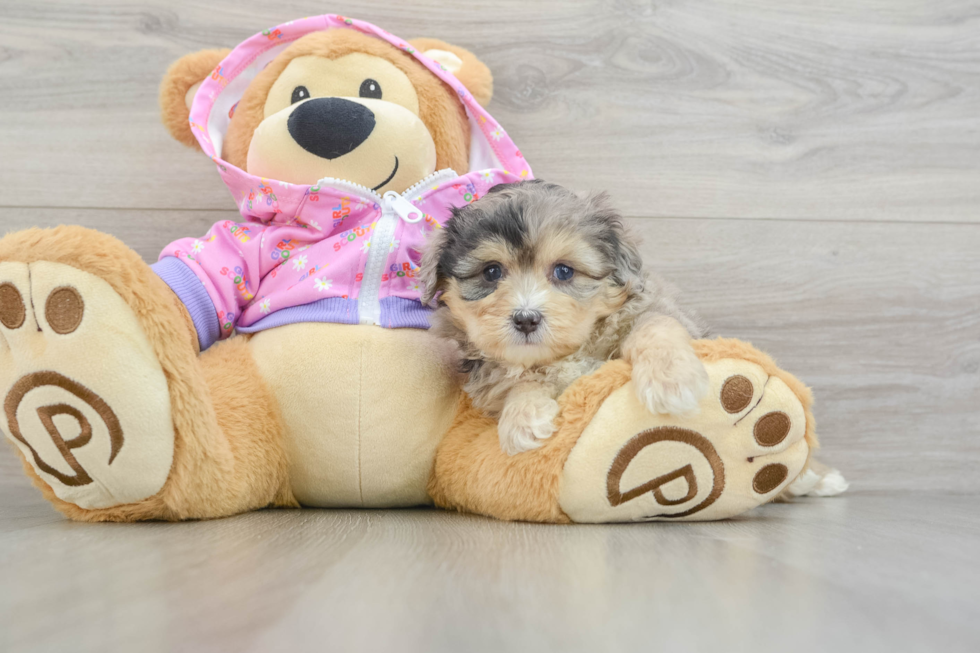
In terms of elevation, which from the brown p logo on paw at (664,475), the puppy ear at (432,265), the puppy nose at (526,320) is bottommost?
the brown p logo on paw at (664,475)

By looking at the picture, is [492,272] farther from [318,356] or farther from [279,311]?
[279,311]

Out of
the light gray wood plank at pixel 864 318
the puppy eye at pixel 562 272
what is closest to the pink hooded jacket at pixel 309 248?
the puppy eye at pixel 562 272

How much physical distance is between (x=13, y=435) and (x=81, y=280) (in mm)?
316

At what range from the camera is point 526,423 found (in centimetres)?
127

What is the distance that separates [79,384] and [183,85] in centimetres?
90

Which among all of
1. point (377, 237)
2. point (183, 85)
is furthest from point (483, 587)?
point (183, 85)

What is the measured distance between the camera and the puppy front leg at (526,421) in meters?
1.26

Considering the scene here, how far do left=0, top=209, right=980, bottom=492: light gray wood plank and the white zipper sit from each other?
2.65ft

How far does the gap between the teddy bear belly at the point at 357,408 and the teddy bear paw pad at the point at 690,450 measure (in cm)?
37

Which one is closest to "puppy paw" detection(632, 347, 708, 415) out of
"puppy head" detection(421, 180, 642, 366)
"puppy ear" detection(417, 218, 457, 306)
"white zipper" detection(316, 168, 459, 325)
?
"puppy head" detection(421, 180, 642, 366)

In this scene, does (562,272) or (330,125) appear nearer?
(562,272)

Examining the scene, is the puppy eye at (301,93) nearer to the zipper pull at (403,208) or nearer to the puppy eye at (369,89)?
the puppy eye at (369,89)

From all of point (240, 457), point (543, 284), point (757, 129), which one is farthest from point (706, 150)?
point (240, 457)

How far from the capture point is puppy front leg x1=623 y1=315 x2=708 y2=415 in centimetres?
115
